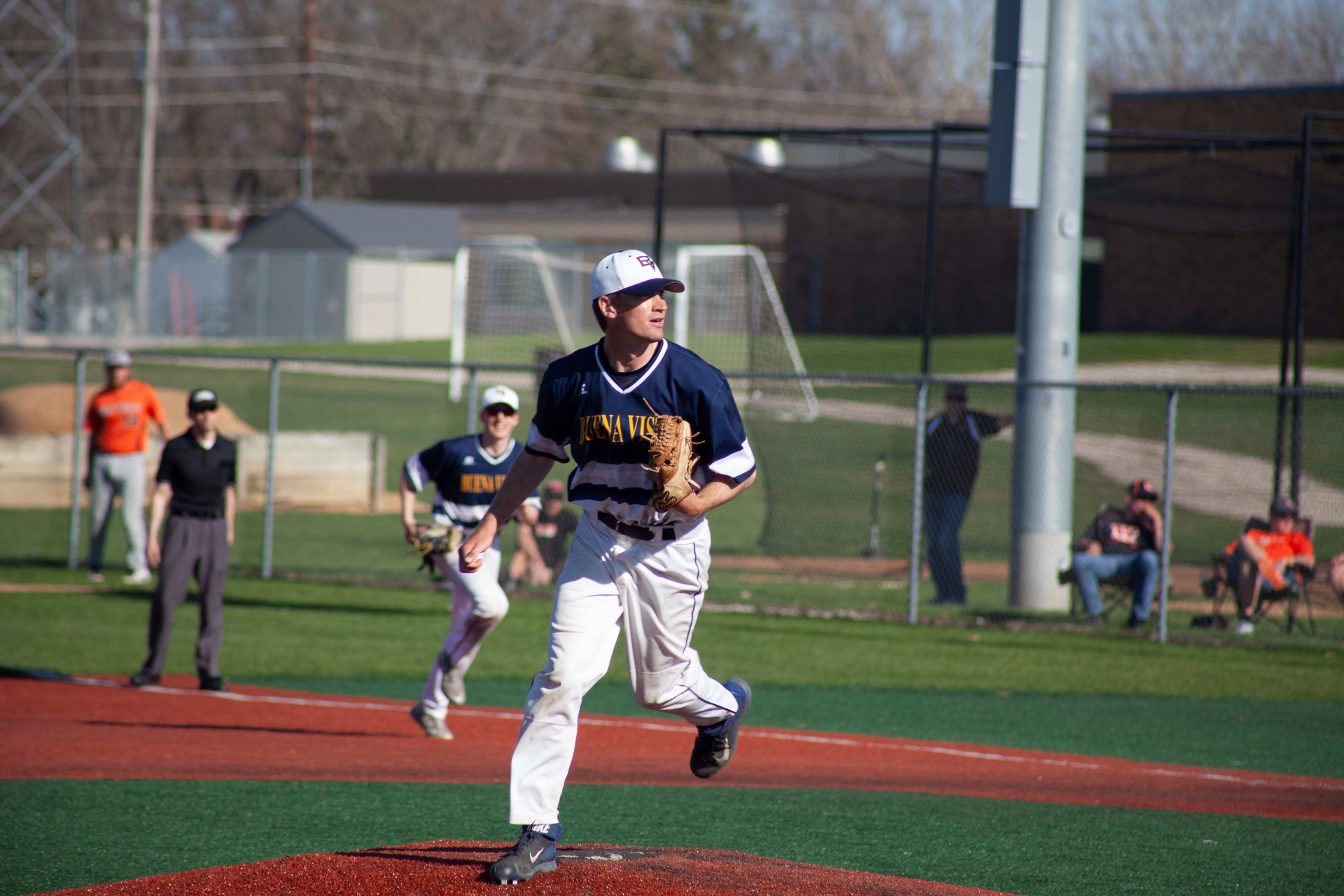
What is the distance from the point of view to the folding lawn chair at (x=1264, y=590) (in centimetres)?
1163

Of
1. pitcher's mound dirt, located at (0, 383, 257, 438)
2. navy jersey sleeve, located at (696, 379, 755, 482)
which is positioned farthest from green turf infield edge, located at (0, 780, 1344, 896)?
pitcher's mound dirt, located at (0, 383, 257, 438)

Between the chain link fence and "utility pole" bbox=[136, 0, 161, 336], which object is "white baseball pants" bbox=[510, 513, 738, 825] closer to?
the chain link fence

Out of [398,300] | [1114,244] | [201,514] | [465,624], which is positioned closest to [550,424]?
[465,624]

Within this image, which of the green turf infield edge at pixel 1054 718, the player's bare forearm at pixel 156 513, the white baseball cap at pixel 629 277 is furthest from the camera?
the player's bare forearm at pixel 156 513

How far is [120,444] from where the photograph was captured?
1342cm

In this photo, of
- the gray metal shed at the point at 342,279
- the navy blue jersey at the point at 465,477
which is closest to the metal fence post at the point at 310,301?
the gray metal shed at the point at 342,279

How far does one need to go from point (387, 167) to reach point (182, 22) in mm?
10771

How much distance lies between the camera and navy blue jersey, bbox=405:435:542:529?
811cm

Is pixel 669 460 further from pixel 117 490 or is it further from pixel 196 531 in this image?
pixel 117 490

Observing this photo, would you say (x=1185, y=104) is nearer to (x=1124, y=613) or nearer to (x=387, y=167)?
(x=1124, y=613)

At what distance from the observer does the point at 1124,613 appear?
1312cm

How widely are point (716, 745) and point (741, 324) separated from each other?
858 inches

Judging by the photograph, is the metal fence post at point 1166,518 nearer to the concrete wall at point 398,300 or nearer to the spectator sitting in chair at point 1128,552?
the spectator sitting in chair at point 1128,552

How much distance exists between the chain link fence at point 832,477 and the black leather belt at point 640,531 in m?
7.70
